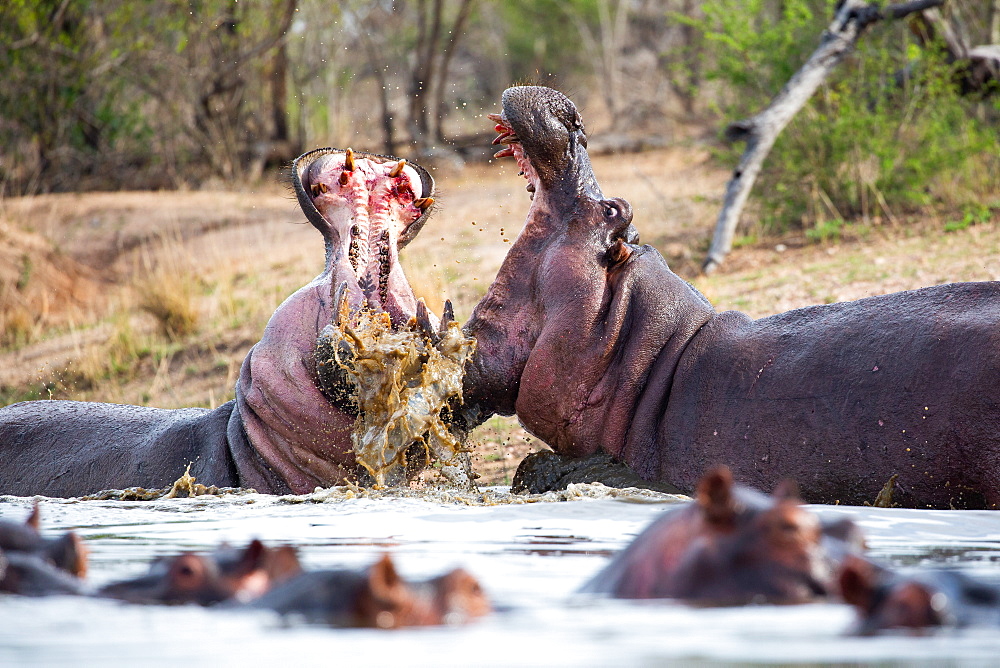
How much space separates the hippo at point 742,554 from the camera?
6.21ft

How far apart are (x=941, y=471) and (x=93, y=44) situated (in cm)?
1212

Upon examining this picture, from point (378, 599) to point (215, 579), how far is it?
388 mm

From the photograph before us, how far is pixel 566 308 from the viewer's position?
3.93 m

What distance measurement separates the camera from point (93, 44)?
44.3 feet

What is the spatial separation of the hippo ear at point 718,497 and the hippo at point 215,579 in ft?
2.34

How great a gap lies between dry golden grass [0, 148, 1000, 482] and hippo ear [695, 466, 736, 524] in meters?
3.40

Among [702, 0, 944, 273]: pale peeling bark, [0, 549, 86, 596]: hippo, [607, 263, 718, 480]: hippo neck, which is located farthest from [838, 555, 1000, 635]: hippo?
[702, 0, 944, 273]: pale peeling bark

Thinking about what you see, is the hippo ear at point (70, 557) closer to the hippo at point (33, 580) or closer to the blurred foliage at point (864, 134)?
the hippo at point (33, 580)

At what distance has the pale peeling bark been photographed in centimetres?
855

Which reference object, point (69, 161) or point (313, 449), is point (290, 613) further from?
point (69, 161)

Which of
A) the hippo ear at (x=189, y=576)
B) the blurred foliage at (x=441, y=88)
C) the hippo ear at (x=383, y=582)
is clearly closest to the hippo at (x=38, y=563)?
the hippo ear at (x=189, y=576)

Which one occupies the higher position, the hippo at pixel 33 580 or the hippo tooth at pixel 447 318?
the hippo tooth at pixel 447 318

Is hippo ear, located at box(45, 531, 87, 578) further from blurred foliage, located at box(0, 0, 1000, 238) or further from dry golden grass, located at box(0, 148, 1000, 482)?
dry golden grass, located at box(0, 148, 1000, 482)

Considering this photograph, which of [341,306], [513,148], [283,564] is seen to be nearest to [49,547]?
[283,564]
